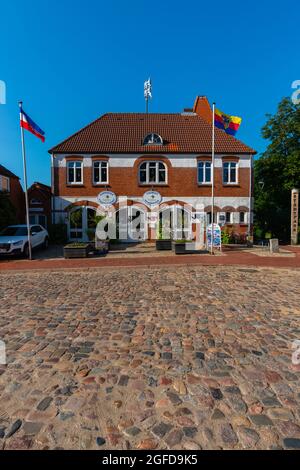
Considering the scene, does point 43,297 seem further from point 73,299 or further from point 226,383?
point 226,383

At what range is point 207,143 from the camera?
20875 mm

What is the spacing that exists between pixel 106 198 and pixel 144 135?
Result: 20.6 ft

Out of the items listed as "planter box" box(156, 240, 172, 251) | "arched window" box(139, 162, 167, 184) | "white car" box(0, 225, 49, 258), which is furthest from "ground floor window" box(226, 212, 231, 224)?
"white car" box(0, 225, 49, 258)

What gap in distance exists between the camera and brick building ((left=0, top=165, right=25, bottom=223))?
817 inches

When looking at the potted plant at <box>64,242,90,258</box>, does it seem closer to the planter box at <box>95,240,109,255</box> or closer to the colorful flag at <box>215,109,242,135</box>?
the planter box at <box>95,240,109,255</box>

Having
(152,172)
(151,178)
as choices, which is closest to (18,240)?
(151,178)

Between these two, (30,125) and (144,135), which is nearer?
(30,125)

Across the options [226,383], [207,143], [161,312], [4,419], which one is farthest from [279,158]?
[4,419]

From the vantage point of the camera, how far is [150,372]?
325cm

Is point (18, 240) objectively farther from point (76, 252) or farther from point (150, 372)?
point (150, 372)

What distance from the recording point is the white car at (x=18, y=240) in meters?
13.0

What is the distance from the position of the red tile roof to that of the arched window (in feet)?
Answer: 3.30

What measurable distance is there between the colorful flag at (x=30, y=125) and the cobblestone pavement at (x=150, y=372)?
8.58 metres

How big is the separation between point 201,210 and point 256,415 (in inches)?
741
